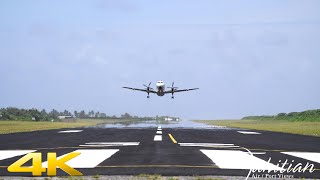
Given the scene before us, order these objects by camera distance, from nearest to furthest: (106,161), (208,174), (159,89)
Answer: (208,174) → (106,161) → (159,89)

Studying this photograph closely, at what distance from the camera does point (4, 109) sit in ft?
446

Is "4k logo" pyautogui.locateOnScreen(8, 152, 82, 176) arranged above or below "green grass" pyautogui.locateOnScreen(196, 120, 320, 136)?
above

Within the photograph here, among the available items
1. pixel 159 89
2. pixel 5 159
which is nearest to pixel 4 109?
pixel 159 89

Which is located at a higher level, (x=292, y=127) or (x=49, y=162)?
(x=49, y=162)

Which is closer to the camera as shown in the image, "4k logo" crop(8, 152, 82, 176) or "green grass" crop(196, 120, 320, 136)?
"4k logo" crop(8, 152, 82, 176)

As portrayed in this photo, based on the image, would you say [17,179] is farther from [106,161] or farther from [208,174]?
[208,174]

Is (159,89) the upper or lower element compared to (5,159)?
upper

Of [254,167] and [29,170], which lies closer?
[29,170]

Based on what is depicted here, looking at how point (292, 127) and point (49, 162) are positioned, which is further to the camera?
point (292, 127)

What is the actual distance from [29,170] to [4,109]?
137m

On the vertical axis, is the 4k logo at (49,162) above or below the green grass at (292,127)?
→ above

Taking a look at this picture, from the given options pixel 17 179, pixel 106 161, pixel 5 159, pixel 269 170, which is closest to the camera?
pixel 17 179

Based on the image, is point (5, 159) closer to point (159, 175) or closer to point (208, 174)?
point (159, 175)

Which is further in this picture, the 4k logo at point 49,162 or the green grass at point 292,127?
the green grass at point 292,127
